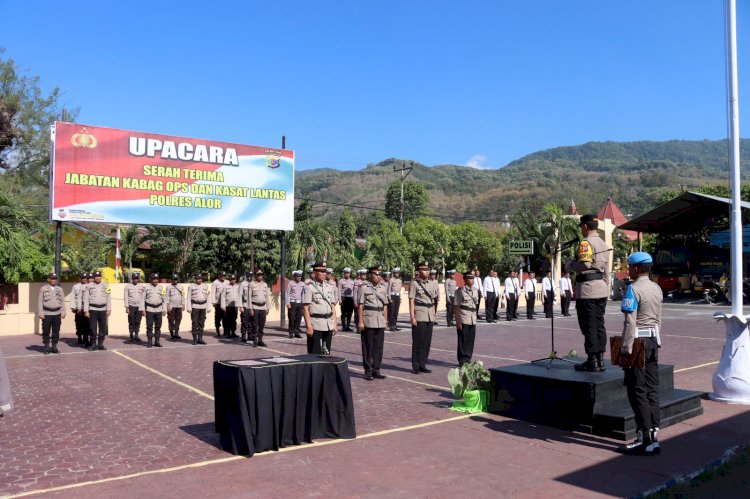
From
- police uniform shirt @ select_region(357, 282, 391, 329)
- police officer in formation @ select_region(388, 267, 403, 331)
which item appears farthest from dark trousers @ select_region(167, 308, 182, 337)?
police uniform shirt @ select_region(357, 282, 391, 329)

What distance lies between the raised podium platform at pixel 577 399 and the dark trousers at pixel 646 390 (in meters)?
0.52

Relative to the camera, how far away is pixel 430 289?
34.7 feet

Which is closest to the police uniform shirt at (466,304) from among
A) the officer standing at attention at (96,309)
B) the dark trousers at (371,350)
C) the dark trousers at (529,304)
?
the dark trousers at (371,350)

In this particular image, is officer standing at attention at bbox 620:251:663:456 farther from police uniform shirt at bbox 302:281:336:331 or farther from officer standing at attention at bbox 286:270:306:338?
officer standing at attention at bbox 286:270:306:338

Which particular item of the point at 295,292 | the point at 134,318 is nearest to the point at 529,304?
the point at 295,292

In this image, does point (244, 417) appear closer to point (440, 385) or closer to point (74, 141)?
point (440, 385)

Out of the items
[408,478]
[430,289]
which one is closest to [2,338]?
[430,289]

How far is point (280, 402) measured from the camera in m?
5.83

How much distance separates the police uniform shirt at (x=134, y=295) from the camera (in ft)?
49.5

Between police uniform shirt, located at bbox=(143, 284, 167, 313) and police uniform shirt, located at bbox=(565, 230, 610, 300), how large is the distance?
35.6 ft

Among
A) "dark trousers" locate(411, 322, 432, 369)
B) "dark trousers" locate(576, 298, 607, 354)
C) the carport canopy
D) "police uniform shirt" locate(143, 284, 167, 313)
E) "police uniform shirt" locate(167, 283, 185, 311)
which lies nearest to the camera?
"dark trousers" locate(576, 298, 607, 354)

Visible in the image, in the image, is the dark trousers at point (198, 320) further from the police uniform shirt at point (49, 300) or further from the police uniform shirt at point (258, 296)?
the police uniform shirt at point (49, 300)

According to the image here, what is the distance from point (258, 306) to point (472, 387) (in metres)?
8.18

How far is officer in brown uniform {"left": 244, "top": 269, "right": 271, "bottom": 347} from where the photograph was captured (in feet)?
47.8
